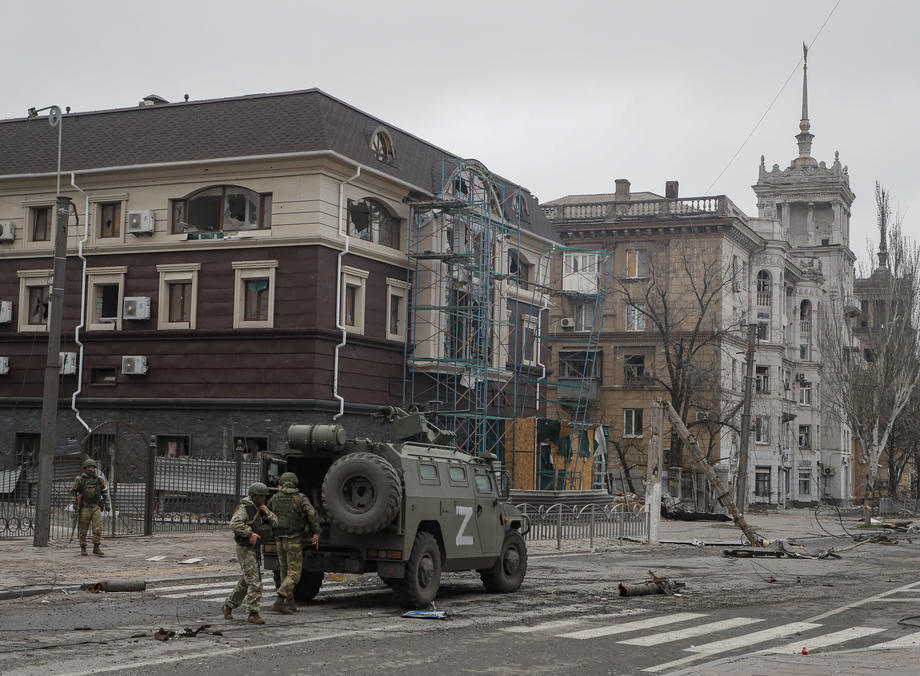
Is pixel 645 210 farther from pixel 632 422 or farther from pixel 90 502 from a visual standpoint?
pixel 90 502

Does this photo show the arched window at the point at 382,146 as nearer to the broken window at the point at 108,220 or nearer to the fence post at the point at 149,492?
the broken window at the point at 108,220

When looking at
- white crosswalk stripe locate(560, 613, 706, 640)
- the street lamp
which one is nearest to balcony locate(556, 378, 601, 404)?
the street lamp

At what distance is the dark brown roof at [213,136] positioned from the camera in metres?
36.2

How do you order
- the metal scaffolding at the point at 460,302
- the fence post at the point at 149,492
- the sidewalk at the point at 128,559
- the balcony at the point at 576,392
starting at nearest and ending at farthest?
the sidewalk at the point at 128,559
the fence post at the point at 149,492
the metal scaffolding at the point at 460,302
the balcony at the point at 576,392

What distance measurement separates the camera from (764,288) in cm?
6844

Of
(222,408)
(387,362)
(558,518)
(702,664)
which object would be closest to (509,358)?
(387,362)

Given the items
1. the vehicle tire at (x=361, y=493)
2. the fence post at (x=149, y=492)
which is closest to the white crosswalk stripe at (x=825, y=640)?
the vehicle tire at (x=361, y=493)

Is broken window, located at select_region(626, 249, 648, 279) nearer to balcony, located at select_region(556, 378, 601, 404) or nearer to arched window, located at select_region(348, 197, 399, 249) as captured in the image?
balcony, located at select_region(556, 378, 601, 404)

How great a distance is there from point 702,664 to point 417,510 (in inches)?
208

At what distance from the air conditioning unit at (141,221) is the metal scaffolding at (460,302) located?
8.39 metres

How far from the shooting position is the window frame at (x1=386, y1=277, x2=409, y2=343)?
3922cm

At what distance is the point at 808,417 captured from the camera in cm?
7488

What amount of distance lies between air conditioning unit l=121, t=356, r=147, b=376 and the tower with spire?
2385 inches

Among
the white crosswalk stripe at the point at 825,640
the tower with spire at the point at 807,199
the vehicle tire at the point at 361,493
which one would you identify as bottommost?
the white crosswalk stripe at the point at 825,640
